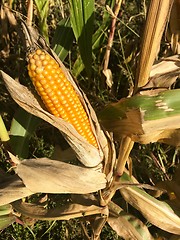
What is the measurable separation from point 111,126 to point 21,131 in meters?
0.45

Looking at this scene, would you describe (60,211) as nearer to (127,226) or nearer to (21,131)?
(127,226)

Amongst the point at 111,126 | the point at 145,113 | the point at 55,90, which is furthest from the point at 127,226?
the point at 55,90

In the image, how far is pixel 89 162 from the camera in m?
1.16

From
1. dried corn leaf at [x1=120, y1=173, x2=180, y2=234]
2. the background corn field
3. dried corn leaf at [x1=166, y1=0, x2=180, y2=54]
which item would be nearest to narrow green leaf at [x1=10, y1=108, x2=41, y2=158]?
the background corn field

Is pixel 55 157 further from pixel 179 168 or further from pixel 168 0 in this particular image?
pixel 168 0

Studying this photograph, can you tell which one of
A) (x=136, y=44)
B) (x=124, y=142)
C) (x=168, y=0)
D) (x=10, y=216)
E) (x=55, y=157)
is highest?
(x=168, y=0)

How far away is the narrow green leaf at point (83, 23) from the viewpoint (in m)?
1.43

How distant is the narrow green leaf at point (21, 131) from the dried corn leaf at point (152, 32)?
64 centimetres

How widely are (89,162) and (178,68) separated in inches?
14.0

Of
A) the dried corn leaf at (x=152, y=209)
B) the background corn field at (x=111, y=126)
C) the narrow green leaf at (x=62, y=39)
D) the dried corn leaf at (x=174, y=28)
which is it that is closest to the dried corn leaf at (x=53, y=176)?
the background corn field at (x=111, y=126)

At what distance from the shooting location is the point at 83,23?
1482 mm

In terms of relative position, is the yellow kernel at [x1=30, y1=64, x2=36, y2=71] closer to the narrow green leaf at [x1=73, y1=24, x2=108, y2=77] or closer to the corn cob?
the corn cob

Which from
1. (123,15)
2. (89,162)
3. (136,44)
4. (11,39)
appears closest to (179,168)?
(89,162)

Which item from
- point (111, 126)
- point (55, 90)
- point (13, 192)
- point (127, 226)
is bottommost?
point (127, 226)
